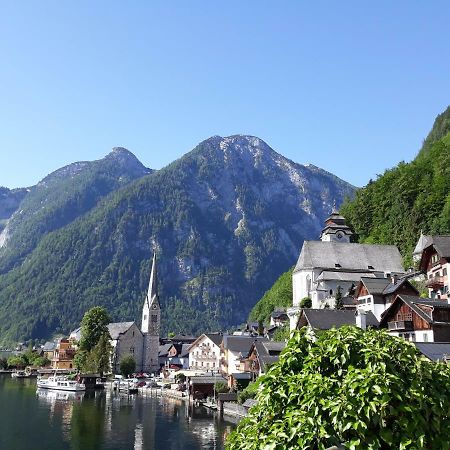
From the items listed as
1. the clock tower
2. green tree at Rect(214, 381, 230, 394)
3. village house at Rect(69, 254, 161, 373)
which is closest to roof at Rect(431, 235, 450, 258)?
green tree at Rect(214, 381, 230, 394)

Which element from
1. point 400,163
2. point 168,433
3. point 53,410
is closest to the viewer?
point 168,433

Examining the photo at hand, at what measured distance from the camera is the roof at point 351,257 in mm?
93812

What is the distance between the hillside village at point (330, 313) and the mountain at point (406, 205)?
770 cm

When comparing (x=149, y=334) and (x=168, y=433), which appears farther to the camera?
(x=149, y=334)

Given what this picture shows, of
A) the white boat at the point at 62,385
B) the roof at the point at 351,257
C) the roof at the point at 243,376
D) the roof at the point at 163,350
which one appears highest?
the roof at the point at 351,257

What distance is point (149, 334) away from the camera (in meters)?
148

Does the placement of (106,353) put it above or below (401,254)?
below

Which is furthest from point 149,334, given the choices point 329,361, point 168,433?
point 329,361

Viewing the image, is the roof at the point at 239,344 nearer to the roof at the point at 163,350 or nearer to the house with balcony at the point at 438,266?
the house with balcony at the point at 438,266

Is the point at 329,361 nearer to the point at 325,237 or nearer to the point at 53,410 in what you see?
the point at 53,410

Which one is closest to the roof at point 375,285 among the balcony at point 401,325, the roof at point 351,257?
the balcony at point 401,325

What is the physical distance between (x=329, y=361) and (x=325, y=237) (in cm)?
10236

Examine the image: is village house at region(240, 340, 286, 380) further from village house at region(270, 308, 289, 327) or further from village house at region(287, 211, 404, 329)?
village house at region(270, 308, 289, 327)

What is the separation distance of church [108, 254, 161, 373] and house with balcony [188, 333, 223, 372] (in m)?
→ 21.8
